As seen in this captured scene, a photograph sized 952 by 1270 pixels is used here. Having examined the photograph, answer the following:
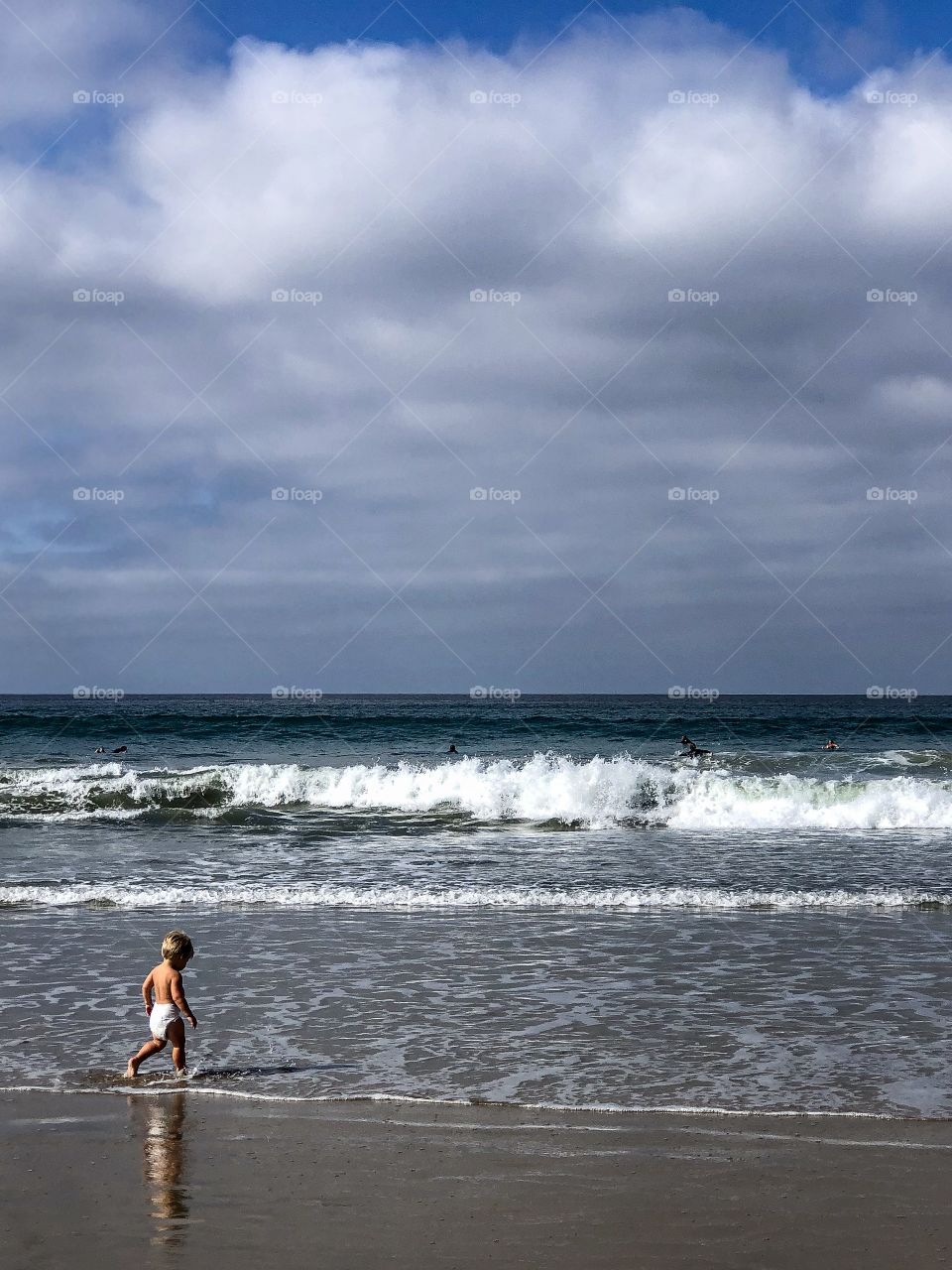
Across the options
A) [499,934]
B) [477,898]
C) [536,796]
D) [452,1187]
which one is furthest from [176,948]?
[536,796]

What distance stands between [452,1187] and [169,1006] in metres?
2.78

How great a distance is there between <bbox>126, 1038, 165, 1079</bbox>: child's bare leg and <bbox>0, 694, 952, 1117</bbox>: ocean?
0.33 feet

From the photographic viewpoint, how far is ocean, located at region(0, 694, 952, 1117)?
7.46 meters

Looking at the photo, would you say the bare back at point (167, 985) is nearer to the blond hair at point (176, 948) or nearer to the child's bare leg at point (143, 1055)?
the blond hair at point (176, 948)

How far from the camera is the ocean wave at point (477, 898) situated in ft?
45.1

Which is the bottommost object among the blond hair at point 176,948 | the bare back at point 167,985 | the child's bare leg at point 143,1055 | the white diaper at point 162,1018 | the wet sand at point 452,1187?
the wet sand at point 452,1187

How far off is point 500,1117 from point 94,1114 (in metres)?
2.46

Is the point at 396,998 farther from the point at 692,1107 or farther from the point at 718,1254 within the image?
the point at 718,1254

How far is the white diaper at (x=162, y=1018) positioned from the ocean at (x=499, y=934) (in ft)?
1.00

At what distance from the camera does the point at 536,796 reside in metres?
26.3

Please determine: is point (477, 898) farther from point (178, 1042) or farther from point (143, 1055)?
point (143, 1055)

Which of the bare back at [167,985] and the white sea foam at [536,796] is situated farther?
the white sea foam at [536,796]

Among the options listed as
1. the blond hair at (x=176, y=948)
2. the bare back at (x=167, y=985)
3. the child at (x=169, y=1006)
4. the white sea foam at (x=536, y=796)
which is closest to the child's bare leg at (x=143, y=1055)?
the child at (x=169, y=1006)

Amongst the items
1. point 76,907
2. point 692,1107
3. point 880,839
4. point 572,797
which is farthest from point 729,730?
point 692,1107
